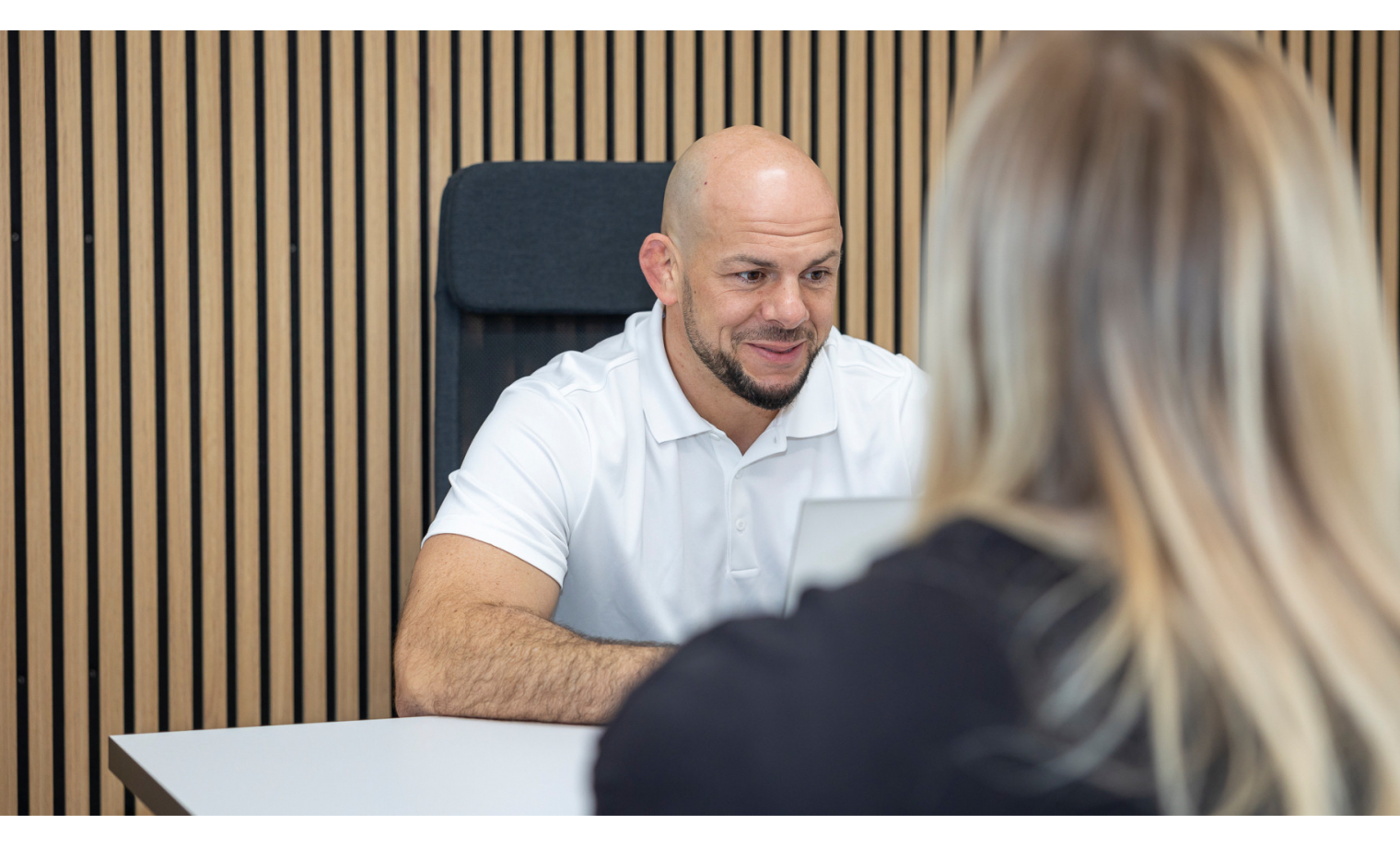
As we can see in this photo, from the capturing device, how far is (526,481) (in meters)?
1.62

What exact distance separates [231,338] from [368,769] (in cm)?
156

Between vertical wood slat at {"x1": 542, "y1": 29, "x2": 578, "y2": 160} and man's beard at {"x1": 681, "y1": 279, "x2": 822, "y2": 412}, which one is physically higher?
vertical wood slat at {"x1": 542, "y1": 29, "x2": 578, "y2": 160}

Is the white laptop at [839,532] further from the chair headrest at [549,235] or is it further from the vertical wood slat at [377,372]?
the vertical wood slat at [377,372]

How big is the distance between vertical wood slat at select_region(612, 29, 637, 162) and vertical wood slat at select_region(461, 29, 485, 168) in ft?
0.94

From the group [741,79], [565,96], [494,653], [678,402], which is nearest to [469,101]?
[565,96]

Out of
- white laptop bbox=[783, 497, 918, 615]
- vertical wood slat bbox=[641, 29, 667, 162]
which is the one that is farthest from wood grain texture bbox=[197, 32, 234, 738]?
white laptop bbox=[783, 497, 918, 615]

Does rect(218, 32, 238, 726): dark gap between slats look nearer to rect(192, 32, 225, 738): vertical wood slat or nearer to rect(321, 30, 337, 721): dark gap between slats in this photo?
rect(192, 32, 225, 738): vertical wood slat

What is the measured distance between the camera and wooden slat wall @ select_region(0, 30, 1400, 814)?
2332mm

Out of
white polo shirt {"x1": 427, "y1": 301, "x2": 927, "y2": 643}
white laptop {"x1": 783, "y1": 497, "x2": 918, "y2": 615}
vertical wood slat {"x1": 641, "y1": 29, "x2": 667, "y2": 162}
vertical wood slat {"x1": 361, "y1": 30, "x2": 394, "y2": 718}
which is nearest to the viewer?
white laptop {"x1": 783, "y1": 497, "x2": 918, "y2": 615}

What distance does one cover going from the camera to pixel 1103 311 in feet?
1.84

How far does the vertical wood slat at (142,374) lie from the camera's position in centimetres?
234

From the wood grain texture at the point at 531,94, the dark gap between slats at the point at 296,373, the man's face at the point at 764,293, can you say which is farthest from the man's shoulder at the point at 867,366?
the dark gap between slats at the point at 296,373

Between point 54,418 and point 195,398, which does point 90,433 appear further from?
point 195,398

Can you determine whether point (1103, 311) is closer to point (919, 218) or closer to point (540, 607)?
point (540, 607)
